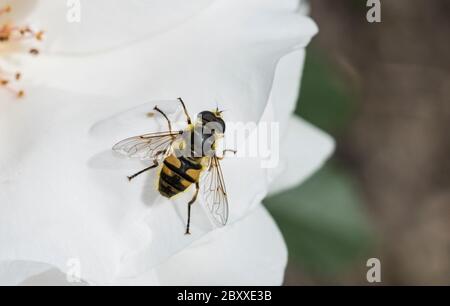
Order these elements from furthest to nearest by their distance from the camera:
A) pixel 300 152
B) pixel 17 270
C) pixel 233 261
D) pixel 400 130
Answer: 1. pixel 400 130
2. pixel 300 152
3. pixel 233 261
4. pixel 17 270

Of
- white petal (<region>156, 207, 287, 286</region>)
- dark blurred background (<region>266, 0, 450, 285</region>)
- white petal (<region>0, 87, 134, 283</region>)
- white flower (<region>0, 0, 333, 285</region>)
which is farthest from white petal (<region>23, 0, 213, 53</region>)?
dark blurred background (<region>266, 0, 450, 285</region>)

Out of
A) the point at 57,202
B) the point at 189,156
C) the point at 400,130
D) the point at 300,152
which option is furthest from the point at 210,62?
the point at 400,130

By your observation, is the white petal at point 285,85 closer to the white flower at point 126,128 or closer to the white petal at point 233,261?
the white flower at point 126,128

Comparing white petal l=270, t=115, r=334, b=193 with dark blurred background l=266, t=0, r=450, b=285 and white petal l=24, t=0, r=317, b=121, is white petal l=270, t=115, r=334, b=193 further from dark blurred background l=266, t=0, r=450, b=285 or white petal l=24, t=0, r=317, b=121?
dark blurred background l=266, t=0, r=450, b=285

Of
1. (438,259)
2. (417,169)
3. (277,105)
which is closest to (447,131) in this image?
(417,169)

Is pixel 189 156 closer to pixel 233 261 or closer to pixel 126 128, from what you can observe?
pixel 126 128

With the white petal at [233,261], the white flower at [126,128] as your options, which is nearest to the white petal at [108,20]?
the white flower at [126,128]
